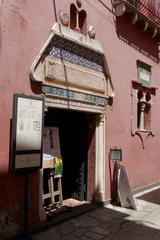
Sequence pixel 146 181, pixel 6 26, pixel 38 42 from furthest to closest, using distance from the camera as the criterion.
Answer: pixel 146 181 < pixel 38 42 < pixel 6 26

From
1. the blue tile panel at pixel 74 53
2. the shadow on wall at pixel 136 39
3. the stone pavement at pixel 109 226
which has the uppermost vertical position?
the shadow on wall at pixel 136 39

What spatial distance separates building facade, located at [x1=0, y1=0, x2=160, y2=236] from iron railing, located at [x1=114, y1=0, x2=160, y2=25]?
3 cm

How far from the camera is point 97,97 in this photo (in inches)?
300

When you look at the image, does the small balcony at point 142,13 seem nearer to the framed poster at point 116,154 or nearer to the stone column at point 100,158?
the stone column at point 100,158

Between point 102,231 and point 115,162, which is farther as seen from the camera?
point 115,162

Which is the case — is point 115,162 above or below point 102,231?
above

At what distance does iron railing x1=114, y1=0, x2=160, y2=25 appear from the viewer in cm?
975

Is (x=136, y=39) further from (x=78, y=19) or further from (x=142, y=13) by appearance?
(x=78, y=19)

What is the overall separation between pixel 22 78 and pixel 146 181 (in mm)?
5870

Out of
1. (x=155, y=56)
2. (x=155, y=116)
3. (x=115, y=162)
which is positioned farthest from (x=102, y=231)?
(x=155, y=56)

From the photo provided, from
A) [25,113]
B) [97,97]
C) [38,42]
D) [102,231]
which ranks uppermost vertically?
[38,42]

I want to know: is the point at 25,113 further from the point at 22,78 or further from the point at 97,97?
the point at 97,97

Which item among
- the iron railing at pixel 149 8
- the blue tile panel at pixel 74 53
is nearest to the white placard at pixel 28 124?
the blue tile panel at pixel 74 53

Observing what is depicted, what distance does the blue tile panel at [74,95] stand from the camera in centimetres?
622
